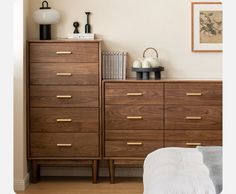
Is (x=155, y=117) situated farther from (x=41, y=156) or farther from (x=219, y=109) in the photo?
(x=41, y=156)

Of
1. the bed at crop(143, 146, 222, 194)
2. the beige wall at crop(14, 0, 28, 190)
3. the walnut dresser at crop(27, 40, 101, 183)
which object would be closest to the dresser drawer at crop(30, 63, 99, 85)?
the walnut dresser at crop(27, 40, 101, 183)

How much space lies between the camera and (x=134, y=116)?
15.2ft

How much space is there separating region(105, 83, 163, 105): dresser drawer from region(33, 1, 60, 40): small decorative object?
0.80 meters

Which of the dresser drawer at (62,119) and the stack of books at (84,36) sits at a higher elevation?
the stack of books at (84,36)

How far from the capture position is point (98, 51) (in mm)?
4656

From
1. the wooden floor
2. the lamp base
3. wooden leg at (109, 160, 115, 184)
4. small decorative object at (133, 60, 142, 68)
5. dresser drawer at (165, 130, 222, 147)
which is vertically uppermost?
the lamp base

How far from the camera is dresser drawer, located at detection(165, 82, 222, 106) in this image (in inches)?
182

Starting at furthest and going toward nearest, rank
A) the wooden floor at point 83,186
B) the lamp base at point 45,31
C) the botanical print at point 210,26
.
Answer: the botanical print at point 210,26
the lamp base at point 45,31
the wooden floor at point 83,186

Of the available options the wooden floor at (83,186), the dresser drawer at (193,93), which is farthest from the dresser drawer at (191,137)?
the wooden floor at (83,186)

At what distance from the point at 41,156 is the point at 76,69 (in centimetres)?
86

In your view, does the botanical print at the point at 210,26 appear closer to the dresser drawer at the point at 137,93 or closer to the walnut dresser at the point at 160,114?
the walnut dresser at the point at 160,114

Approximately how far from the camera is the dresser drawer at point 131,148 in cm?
465

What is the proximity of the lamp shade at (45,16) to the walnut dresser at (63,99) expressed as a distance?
261 millimetres

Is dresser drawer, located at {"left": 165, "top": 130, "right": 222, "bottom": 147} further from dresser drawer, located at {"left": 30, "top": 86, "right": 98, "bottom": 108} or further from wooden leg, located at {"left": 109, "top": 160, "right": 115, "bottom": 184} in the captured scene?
dresser drawer, located at {"left": 30, "top": 86, "right": 98, "bottom": 108}
